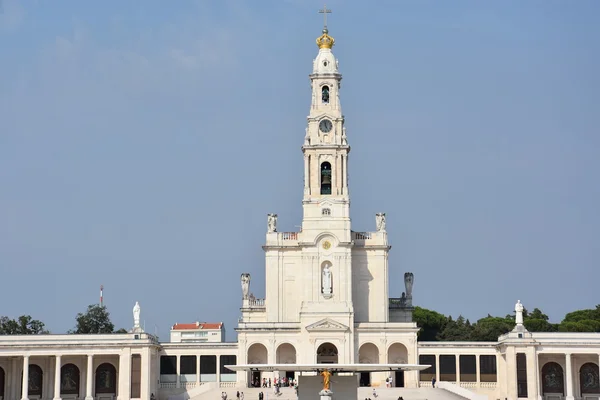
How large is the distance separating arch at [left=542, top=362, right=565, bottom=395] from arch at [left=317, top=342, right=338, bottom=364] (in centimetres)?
Result: 1495

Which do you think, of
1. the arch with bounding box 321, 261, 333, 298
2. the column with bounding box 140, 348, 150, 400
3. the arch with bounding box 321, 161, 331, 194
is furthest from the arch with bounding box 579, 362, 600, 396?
the column with bounding box 140, 348, 150, 400

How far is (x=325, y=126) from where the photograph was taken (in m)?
102

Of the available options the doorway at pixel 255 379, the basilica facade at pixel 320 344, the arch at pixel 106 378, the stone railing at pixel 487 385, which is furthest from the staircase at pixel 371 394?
the arch at pixel 106 378

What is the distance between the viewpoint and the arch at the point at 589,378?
97.6 m

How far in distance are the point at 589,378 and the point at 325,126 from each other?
87.3ft

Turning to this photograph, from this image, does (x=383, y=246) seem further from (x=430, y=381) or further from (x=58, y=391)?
(x=58, y=391)

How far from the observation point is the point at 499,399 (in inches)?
3878

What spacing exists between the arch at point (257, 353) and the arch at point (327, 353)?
3.91 meters

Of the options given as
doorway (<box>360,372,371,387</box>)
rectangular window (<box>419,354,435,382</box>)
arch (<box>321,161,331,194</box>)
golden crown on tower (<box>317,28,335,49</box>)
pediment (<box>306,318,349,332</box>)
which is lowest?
doorway (<box>360,372,371,387</box>)

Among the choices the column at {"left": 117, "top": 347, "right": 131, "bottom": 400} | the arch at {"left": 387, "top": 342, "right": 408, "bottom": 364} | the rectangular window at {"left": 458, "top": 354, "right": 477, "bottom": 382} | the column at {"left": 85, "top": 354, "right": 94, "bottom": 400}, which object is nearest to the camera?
the column at {"left": 117, "top": 347, "right": 131, "bottom": 400}

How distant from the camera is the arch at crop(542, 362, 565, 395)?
97.2 meters

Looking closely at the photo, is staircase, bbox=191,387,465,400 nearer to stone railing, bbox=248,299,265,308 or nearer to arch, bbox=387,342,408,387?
arch, bbox=387,342,408,387

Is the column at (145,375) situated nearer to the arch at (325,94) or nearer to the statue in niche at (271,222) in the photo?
the statue in niche at (271,222)

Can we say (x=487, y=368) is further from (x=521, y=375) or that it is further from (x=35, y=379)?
(x=35, y=379)
